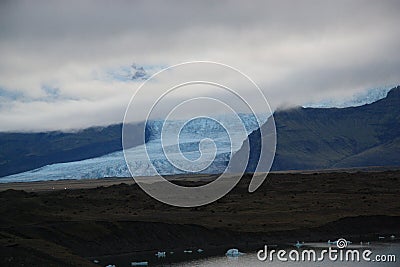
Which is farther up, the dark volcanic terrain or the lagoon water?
the dark volcanic terrain

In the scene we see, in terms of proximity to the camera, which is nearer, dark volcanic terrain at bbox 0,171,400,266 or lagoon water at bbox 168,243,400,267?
lagoon water at bbox 168,243,400,267

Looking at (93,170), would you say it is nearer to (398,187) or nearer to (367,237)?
(398,187)

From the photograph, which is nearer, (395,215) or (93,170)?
(395,215)

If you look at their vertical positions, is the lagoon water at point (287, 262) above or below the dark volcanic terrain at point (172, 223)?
below

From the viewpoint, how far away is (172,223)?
75.6m

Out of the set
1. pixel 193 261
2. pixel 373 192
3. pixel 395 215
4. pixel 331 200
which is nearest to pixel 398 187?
pixel 373 192

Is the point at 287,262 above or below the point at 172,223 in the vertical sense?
below

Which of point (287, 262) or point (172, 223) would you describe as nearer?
point (287, 262)

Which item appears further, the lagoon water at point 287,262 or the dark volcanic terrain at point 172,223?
the dark volcanic terrain at point 172,223

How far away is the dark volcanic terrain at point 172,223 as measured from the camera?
64688 millimetres

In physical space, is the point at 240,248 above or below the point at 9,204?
below

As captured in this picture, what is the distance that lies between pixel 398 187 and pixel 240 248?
2557 inches

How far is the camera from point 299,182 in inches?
5645

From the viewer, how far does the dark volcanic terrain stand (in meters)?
64.7
